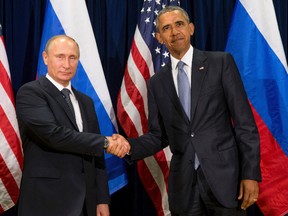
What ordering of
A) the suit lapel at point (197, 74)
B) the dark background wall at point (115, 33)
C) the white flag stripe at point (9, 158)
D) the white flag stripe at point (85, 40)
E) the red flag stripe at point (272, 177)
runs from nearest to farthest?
1. the suit lapel at point (197, 74)
2. the white flag stripe at point (9, 158)
3. the red flag stripe at point (272, 177)
4. the white flag stripe at point (85, 40)
5. the dark background wall at point (115, 33)

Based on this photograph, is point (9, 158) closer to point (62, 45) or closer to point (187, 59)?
point (62, 45)

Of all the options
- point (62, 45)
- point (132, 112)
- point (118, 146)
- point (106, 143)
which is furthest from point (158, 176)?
point (62, 45)

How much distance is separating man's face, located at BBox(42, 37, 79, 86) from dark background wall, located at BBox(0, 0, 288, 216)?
1274 mm

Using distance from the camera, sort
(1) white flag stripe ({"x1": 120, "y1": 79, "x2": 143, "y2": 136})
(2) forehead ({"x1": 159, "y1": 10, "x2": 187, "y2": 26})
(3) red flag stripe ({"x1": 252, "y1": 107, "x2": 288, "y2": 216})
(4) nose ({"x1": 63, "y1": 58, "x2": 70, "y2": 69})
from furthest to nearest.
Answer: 1. (1) white flag stripe ({"x1": 120, "y1": 79, "x2": 143, "y2": 136})
2. (3) red flag stripe ({"x1": 252, "y1": 107, "x2": 288, "y2": 216})
3. (2) forehead ({"x1": 159, "y1": 10, "x2": 187, "y2": 26})
4. (4) nose ({"x1": 63, "y1": 58, "x2": 70, "y2": 69})

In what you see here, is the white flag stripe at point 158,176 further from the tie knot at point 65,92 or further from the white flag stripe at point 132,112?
the tie knot at point 65,92

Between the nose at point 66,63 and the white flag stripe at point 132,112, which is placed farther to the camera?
the white flag stripe at point 132,112

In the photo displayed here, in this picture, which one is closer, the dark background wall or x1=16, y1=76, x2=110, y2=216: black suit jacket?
x1=16, y1=76, x2=110, y2=216: black suit jacket

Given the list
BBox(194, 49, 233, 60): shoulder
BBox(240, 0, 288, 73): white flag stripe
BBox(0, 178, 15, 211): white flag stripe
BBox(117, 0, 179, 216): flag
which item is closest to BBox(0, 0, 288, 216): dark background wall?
BBox(117, 0, 179, 216): flag

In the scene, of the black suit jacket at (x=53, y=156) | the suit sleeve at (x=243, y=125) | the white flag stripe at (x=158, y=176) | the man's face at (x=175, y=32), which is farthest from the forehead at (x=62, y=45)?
the white flag stripe at (x=158, y=176)

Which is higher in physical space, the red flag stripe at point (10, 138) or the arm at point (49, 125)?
the arm at point (49, 125)

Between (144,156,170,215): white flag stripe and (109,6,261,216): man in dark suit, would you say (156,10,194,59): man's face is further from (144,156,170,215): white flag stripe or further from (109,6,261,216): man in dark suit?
(144,156,170,215): white flag stripe

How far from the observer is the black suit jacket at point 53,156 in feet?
6.84

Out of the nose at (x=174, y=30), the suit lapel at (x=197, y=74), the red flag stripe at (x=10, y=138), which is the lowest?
the red flag stripe at (x=10, y=138)

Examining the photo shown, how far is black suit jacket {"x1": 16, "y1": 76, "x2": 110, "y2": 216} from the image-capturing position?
209cm
